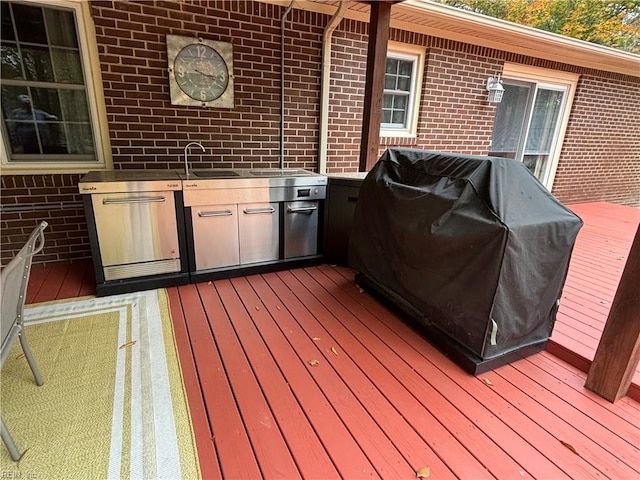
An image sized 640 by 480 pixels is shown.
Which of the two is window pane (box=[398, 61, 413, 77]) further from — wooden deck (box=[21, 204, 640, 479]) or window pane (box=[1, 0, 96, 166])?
window pane (box=[1, 0, 96, 166])

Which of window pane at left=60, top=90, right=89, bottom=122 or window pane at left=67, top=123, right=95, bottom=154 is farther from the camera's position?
window pane at left=67, top=123, right=95, bottom=154

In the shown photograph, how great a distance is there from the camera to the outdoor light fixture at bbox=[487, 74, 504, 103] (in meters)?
5.04

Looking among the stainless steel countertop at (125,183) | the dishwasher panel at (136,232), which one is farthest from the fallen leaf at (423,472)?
the stainless steel countertop at (125,183)

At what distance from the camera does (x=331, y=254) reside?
3.58 m

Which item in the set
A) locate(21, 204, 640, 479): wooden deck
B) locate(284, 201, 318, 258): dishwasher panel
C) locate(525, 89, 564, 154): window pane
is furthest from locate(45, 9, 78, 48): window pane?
locate(525, 89, 564, 154): window pane

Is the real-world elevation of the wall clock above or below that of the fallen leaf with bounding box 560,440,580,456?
above

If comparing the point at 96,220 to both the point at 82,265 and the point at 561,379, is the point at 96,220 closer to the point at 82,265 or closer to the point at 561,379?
the point at 82,265

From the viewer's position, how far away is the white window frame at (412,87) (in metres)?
4.38

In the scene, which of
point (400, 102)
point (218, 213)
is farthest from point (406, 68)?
point (218, 213)

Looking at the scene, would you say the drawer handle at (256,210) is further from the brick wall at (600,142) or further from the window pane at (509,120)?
the brick wall at (600,142)

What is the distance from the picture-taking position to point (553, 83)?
19.1 ft

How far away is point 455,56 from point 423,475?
511 centimetres

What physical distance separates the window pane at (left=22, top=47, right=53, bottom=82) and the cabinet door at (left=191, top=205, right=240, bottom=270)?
1777mm

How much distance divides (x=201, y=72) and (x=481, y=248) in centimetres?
312
